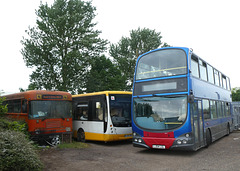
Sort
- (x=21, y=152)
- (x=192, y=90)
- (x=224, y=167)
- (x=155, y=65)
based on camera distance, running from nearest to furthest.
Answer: (x=21, y=152), (x=224, y=167), (x=192, y=90), (x=155, y=65)

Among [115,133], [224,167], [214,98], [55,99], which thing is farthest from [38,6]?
[224,167]

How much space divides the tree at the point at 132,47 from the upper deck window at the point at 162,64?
2598 cm

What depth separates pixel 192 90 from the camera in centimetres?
988

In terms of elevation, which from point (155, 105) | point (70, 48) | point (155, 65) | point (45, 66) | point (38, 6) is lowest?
point (155, 105)

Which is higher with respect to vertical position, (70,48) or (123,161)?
(70,48)

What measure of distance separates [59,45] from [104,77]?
33.5 feet

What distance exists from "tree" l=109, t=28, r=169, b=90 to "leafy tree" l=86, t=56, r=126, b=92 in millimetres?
1610

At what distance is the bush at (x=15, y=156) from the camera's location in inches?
241

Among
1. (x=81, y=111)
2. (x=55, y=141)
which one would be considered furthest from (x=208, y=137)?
(x=55, y=141)

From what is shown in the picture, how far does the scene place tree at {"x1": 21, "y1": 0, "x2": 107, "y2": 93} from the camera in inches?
1049

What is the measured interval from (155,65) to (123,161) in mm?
4418

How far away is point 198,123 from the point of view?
408 inches

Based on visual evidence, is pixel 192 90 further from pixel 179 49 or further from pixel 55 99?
pixel 55 99

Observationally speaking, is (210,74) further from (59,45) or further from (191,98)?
(59,45)
